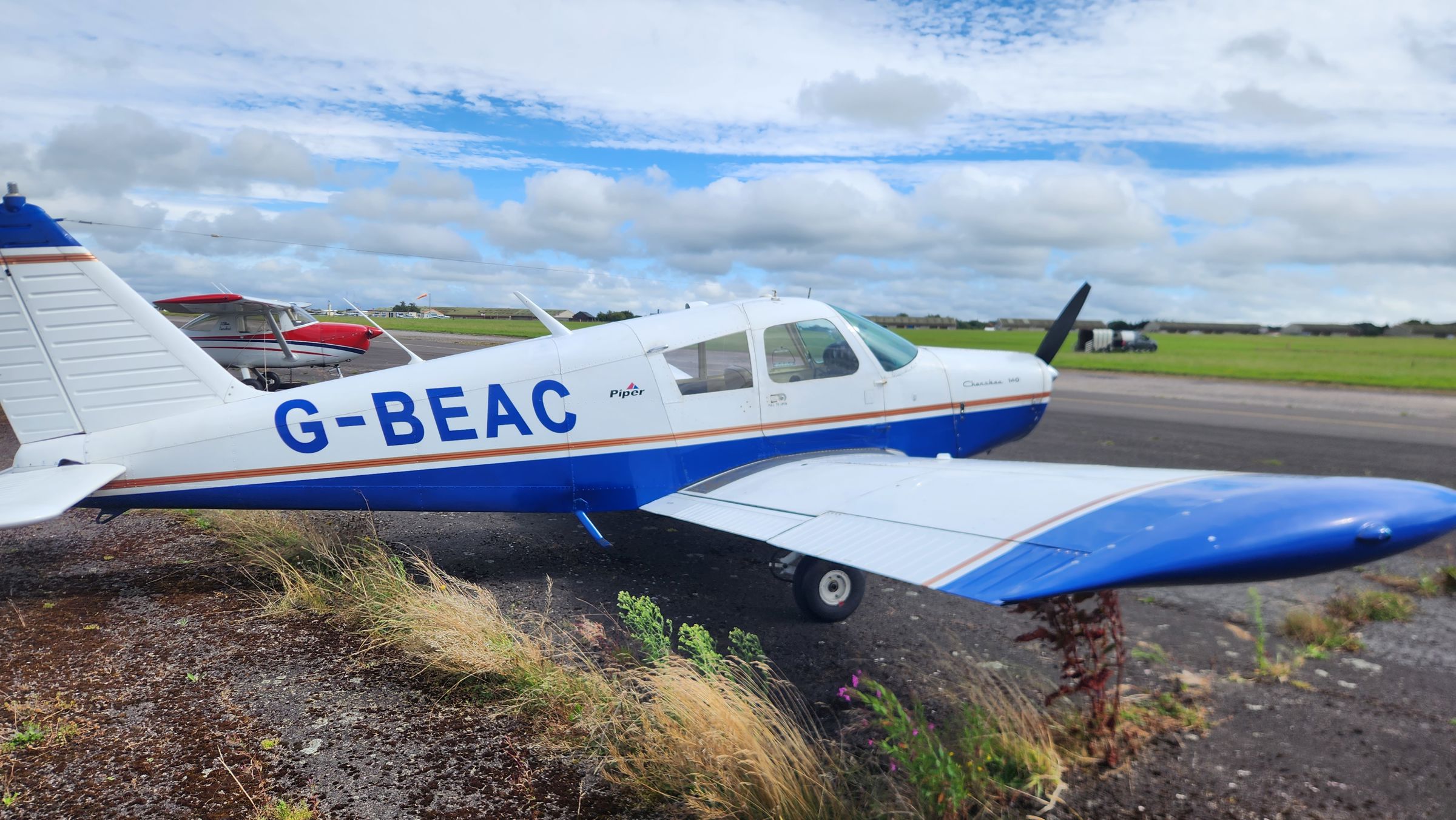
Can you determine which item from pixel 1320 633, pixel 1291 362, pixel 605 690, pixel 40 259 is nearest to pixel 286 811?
pixel 605 690

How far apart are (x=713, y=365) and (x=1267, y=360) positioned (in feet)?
155

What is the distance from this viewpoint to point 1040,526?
3754 mm

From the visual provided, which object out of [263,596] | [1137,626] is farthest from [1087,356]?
[263,596]

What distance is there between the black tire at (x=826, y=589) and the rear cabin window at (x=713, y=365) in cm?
162

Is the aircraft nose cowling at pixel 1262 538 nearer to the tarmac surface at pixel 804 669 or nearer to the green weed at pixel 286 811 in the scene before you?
the tarmac surface at pixel 804 669

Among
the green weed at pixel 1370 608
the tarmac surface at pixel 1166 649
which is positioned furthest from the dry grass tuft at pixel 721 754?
the green weed at pixel 1370 608

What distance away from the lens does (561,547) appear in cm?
761

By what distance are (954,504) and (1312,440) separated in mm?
15249

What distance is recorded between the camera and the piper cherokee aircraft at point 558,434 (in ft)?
15.5

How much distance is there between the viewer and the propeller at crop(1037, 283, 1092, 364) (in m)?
8.16

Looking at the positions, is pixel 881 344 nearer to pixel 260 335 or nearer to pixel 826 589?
pixel 826 589

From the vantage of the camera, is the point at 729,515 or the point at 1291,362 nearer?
the point at 729,515

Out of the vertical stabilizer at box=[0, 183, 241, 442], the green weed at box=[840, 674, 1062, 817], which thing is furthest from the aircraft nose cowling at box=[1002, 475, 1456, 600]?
the vertical stabilizer at box=[0, 183, 241, 442]

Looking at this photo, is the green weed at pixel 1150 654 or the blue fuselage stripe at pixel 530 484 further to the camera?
the blue fuselage stripe at pixel 530 484
